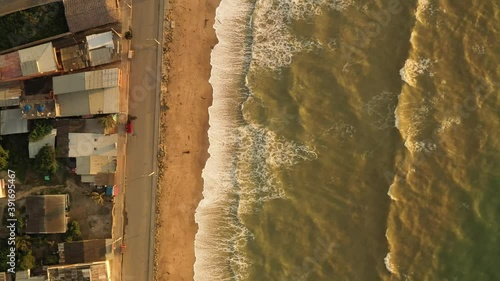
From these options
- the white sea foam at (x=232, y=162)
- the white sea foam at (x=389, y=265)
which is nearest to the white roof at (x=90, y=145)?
the white sea foam at (x=232, y=162)

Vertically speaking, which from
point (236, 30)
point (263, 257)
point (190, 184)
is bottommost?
point (263, 257)

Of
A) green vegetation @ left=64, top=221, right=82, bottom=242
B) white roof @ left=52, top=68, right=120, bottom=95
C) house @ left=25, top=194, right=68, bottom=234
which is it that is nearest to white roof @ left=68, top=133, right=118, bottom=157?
white roof @ left=52, top=68, right=120, bottom=95

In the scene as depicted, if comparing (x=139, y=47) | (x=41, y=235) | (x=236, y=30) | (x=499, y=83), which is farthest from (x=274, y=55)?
(x=41, y=235)

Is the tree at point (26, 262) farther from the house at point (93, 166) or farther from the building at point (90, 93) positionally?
the building at point (90, 93)

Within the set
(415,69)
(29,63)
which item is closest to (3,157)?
(29,63)

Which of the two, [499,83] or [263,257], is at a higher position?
[499,83]

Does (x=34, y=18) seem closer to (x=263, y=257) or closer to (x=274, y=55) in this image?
(x=274, y=55)
